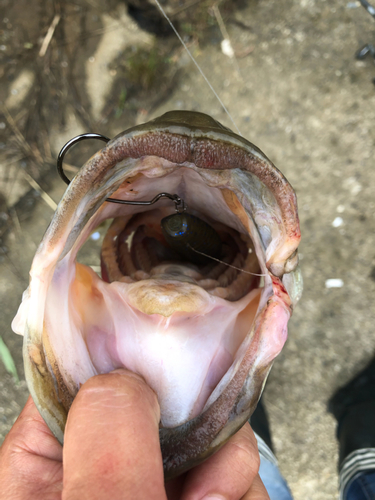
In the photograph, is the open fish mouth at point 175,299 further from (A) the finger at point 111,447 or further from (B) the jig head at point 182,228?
(A) the finger at point 111,447

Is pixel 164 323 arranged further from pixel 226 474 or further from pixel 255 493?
pixel 255 493

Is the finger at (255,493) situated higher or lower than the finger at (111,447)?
lower

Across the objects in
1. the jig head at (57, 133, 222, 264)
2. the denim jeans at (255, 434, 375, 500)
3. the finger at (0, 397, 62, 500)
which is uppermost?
the jig head at (57, 133, 222, 264)

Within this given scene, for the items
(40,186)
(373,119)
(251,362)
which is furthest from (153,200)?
(373,119)

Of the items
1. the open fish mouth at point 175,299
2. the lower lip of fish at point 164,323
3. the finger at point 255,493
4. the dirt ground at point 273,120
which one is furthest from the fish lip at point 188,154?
the dirt ground at point 273,120

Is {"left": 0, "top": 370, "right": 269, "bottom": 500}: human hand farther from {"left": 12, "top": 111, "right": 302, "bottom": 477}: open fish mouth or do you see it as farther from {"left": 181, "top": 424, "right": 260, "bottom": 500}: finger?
{"left": 12, "top": 111, "right": 302, "bottom": 477}: open fish mouth

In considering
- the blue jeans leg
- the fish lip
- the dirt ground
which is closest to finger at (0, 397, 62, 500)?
the fish lip

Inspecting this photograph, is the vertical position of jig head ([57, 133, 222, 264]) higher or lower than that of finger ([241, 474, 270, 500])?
higher
